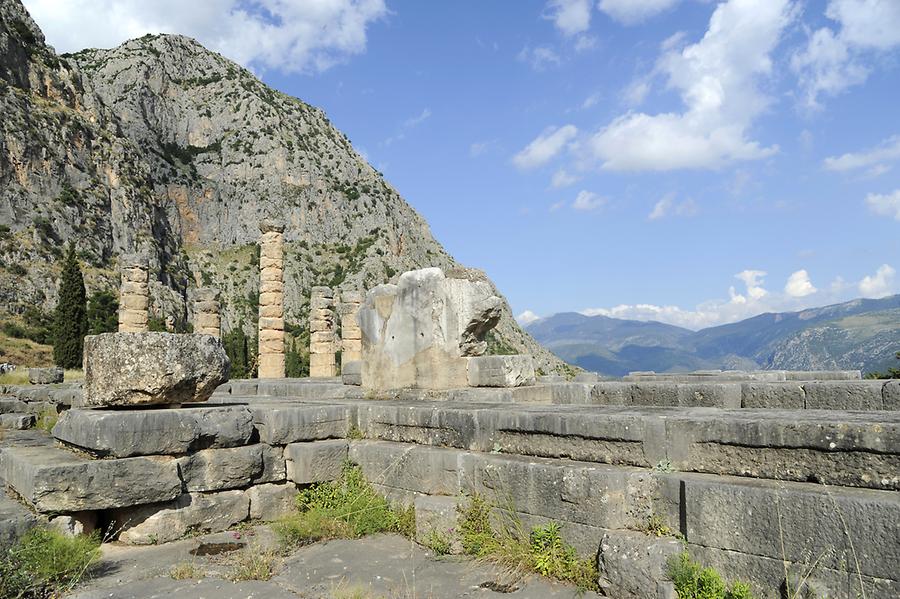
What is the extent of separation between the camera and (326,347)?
2320cm

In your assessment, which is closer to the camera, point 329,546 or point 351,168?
point 329,546

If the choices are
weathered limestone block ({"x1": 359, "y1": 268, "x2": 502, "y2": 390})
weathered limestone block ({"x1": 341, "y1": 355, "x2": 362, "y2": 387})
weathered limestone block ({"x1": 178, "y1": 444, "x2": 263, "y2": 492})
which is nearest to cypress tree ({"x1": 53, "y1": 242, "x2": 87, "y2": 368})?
weathered limestone block ({"x1": 341, "y1": 355, "x2": 362, "y2": 387})

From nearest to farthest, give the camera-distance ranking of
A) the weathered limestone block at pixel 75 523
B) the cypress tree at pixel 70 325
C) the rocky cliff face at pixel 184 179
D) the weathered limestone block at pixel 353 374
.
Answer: the weathered limestone block at pixel 75 523, the weathered limestone block at pixel 353 374, the cypress tree at pixel 70 325, the rocky cliff face at pixel 184 179

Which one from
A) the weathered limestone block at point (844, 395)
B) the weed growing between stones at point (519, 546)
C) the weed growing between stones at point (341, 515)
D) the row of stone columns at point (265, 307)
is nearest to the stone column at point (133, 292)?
the row of stone columns at point (265, 307)

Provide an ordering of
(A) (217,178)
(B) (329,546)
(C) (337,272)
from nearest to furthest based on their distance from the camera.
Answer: (B) (329,546) → (C) (337,272) → (A) (217,178)

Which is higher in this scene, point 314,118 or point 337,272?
point 314,118

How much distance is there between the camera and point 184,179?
8225 cm

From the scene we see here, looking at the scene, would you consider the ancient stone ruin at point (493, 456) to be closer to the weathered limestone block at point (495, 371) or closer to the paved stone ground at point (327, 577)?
the weathered limestone block at point (495, 371)

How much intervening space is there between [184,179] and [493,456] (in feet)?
283

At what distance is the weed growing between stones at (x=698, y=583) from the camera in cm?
343

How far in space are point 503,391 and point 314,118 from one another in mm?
93028

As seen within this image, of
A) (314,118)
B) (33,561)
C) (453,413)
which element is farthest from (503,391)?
(314,118)

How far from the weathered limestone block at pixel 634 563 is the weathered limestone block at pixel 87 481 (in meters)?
3.55

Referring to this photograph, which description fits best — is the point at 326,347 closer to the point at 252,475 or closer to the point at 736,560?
the point at 252,475
